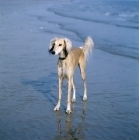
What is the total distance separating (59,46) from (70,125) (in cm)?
169

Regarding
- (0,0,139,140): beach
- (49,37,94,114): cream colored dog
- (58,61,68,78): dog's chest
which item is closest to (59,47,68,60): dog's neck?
(49,37,94,114): cream colored dog

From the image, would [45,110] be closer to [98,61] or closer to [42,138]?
[42,138]

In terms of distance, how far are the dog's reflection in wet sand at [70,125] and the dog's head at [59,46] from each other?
140 centimetres

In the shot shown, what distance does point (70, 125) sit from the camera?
6609mm

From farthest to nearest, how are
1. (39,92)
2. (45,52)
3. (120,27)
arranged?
(120,27)
(45,52)
(39,92)

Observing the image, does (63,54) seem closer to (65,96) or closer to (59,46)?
(59,46)

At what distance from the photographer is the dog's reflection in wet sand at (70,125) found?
6.12m

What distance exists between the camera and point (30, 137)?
6023 millimetres

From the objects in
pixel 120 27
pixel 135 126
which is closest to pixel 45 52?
pixel 135 126

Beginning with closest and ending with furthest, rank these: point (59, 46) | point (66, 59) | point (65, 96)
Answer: point (59, 46) < point (66, 59) < point (65, 96)

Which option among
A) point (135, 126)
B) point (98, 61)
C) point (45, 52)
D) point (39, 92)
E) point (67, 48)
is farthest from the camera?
point (45, 52)

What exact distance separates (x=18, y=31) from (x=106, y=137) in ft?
41.8

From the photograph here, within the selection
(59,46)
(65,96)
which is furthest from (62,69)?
(65,96)

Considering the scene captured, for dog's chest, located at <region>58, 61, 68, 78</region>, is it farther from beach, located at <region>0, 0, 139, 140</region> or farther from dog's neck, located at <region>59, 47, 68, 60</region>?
beach, located at <region>0, 0, 139, 140</region>
